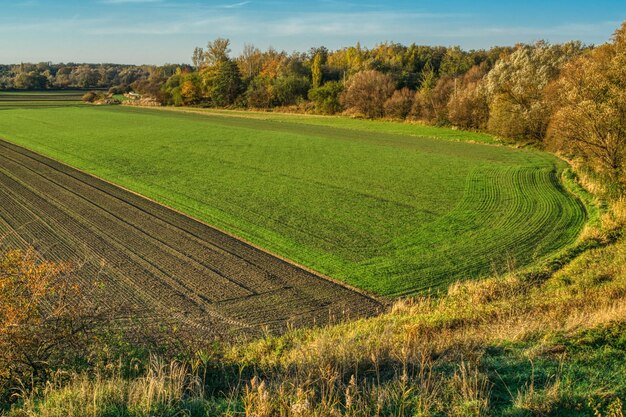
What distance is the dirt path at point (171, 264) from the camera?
53.3ft

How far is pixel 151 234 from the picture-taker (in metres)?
24.0

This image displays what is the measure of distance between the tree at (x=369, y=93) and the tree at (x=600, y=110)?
2101 inches

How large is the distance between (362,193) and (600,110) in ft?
45.9

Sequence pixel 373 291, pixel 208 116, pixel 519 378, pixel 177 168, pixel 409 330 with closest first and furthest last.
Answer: pixel 519 378 → pixel 409 330 → pixel 373 291 → pixel 177 168 → pixel 208 116

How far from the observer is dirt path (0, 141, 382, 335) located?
16.2 metres

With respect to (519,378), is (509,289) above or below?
below

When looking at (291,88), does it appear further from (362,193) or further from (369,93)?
(362,193)

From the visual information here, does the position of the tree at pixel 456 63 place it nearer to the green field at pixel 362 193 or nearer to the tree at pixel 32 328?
the green field at pixel 362 193

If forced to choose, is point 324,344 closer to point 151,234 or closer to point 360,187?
point 151,234

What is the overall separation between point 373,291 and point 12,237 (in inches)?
636

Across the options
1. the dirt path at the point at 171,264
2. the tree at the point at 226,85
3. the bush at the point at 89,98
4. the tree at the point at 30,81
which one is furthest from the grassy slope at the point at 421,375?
the tree at the point at 30,81

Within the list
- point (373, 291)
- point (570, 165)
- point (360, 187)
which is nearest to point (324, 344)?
point (373, 291)

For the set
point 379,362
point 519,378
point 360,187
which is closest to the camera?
point 519,378

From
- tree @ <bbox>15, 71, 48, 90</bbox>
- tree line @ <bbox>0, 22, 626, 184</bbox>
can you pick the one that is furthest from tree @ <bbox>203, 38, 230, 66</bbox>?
tree @ <bbox>15, 71, 48, 90</bbox>
